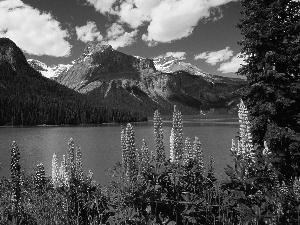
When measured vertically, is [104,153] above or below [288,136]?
below

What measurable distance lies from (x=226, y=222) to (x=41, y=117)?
197m

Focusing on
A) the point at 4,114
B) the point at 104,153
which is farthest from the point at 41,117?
the point at 104,153

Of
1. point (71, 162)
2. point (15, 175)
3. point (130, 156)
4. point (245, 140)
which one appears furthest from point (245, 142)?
point (15, 175)

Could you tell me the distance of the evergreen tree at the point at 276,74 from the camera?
51.2ft

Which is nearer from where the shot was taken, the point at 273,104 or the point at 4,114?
the point at 273,104

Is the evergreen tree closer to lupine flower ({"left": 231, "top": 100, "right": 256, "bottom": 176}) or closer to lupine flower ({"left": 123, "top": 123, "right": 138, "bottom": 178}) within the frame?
lupine flower ({"left": 231, "top": 100, "right": 256, "bottom": 176})

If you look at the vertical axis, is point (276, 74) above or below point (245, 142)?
above

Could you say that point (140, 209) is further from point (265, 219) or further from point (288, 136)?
point (288, 136)

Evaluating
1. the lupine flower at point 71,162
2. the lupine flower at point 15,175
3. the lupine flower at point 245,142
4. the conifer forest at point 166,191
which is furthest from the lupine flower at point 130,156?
the lupine flower at point 15,175

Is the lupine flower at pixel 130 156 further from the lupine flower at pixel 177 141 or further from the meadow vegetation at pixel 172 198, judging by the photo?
the lupine flower at pixel 177 141

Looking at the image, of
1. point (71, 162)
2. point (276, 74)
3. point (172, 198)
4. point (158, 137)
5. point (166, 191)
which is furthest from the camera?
point (276, 74)

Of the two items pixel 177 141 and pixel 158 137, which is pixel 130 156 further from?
pixel 177 141

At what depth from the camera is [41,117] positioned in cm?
18825

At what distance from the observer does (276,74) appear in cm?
1548
